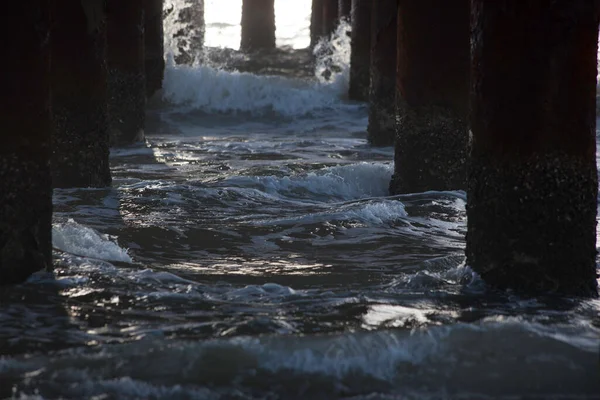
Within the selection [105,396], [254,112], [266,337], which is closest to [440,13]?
[266,337]

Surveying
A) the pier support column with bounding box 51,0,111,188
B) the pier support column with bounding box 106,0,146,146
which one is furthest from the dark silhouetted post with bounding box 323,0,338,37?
the pier support column with bounding box 51,0,111,188

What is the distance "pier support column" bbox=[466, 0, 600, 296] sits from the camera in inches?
159

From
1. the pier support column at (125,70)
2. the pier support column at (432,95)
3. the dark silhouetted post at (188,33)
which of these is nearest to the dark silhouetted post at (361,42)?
the pier support column at (125,70)

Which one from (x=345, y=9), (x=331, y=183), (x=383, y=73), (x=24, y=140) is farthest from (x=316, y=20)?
(x=24, y=140)

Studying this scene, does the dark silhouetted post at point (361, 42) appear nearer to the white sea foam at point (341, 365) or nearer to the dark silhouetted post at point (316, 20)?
the dark silhouetted post at point (316, 20)

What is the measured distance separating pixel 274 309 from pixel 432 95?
314 centimetres

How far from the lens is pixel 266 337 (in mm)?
3613

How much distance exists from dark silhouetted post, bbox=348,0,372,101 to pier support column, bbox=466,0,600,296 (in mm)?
9193

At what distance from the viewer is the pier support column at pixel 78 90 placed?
22.5 ft

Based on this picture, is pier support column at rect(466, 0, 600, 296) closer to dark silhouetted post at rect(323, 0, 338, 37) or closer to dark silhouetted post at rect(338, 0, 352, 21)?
dark silhouetted post at rect(338, 0, 352, 21)

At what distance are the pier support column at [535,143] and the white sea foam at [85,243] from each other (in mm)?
1669

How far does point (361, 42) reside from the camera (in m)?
13.7

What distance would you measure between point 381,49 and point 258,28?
13371 mm

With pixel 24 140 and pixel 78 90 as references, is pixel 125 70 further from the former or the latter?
pixel 24 140
